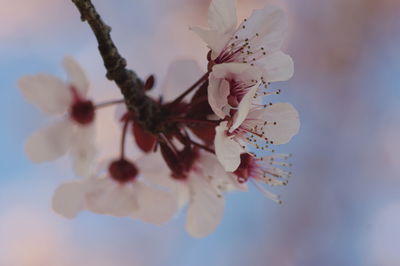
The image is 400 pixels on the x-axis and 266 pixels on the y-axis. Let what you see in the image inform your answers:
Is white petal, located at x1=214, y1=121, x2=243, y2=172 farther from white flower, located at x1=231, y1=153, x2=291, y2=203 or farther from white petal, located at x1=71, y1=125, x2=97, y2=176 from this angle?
white petal, located at x1=71, y1=125, x2=97, y2=176

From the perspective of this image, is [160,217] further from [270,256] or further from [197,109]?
[270,256]

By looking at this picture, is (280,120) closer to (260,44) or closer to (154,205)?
(260,44)

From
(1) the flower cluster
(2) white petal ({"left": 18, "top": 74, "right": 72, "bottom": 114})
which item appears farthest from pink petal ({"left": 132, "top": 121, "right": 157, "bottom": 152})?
(2) white petal ({"left": 18, "top": 74, "right": 72, "bottom": 114})

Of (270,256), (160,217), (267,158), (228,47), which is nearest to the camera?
(228,47)

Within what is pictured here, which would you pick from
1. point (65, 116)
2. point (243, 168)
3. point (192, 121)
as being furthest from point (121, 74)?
point (65, 116)

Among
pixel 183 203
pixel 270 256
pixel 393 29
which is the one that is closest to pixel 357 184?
pixel 270 256

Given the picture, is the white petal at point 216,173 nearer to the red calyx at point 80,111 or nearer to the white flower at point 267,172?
the white flower at point 267,172
